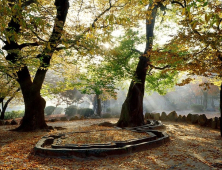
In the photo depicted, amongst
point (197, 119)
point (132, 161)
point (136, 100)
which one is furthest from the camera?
point (197, 119)

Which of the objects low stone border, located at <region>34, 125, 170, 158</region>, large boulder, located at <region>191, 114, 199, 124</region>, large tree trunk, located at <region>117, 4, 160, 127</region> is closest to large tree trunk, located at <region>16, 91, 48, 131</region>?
low stone border, located at <region>34, 125, 170, 158</region>

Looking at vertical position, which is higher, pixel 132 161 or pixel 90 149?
pixel 90 149

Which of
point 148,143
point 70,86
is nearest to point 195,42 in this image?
point 148,143

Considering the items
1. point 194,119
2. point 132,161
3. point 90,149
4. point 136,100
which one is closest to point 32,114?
point 90,149

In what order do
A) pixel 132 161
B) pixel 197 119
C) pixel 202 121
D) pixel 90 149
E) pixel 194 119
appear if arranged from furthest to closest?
pixel 194 119 < pixel 197 119 < pixel 202 121 < pixel 90 149 < pixel 132 161

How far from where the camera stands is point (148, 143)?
700 cm

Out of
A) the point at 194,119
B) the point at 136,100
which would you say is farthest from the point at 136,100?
the point at 194,119

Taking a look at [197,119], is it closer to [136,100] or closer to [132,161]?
[136,100]

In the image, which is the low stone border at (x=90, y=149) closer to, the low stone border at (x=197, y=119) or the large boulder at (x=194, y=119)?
the low stone border at (x=197, y=119)

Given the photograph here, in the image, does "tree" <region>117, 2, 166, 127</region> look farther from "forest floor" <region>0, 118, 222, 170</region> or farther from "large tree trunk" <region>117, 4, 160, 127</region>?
"forest floor" <region>0, 118, 222, 170</region>

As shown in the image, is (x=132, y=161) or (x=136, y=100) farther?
(x=136, y=100)

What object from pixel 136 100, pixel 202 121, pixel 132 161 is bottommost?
pixel 132 161

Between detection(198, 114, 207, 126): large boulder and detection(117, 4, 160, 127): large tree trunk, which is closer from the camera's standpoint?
detection(117, 4, 160, 127): large tree trunk

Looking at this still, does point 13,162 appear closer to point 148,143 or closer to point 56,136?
point 56,136
